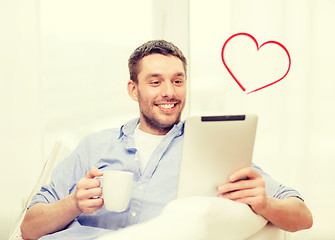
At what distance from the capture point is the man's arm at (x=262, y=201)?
3.67 feet

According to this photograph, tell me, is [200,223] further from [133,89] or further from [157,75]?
[133,89]

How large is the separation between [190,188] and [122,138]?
1.95ft

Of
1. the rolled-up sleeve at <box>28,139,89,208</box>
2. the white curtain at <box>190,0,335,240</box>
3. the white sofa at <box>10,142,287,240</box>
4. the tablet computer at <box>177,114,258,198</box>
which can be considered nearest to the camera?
the white sofa at <box>10,142,287,240</box>

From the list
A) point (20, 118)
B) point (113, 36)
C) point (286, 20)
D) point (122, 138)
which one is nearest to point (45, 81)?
point (20, 118)

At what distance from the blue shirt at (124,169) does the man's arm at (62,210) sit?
0.05m

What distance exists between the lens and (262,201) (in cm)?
117

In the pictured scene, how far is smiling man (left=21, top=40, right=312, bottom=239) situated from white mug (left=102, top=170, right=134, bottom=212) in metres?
0.07

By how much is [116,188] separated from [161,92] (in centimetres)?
55

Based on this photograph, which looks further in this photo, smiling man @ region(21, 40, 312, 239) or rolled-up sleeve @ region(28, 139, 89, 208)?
rolled-up sleeve @ region(28, 139, 89, 208)

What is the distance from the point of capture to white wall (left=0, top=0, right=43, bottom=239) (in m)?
2.51

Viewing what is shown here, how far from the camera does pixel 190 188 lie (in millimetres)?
1104

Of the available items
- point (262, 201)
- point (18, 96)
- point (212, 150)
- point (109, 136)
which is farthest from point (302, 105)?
point (18, 96)

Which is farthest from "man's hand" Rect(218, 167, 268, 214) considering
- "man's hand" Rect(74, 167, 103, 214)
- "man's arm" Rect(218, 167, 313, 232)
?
"man's hand" Rect(74, 167, 103, 214)

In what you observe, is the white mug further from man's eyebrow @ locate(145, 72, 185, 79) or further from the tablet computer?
man's eyebrow @ locate(145, 72, 185, 79)
